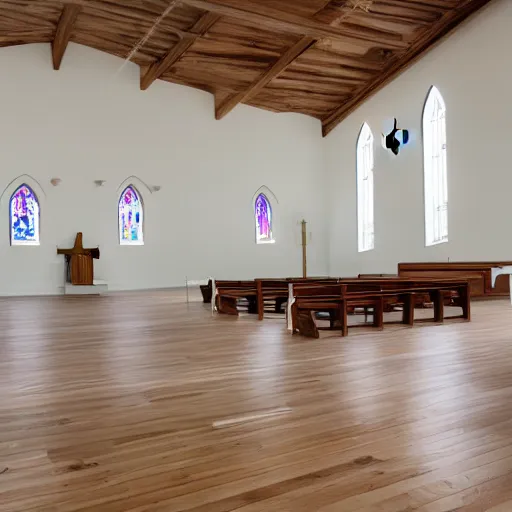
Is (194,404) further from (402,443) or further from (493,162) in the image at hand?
(493,162)

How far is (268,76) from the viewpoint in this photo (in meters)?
12.3

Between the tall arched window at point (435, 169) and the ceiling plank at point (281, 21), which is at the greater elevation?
the ceiling plank at point (281, 21)

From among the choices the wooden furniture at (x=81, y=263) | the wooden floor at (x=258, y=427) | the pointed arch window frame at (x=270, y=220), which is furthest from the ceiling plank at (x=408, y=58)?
the wooden floor at (x=258, y=427)

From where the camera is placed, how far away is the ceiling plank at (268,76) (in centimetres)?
1093

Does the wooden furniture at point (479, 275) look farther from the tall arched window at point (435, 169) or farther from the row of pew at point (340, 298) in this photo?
the tall arched window at point (435, 169)

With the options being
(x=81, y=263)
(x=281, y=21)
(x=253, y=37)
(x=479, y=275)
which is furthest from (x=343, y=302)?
(x=81, y=263)

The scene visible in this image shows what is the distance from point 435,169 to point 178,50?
5.94 metres

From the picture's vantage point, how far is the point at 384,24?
10602 millimetres

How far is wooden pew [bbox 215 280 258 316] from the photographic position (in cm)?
689

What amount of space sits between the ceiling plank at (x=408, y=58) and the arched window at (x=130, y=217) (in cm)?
585

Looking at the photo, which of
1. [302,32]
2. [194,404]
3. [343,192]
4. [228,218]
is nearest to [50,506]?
[194,404]

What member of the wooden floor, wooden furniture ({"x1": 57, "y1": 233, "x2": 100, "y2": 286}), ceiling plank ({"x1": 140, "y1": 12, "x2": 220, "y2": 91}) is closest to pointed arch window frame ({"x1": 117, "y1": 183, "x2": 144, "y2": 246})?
wooden furniture ({"x1": 57, "y1": 233, "x2": 100, "y2": 286})

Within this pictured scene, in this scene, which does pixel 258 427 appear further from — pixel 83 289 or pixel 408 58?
pixel 408 58

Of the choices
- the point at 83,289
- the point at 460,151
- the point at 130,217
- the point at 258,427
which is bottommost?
the point at 258,427
